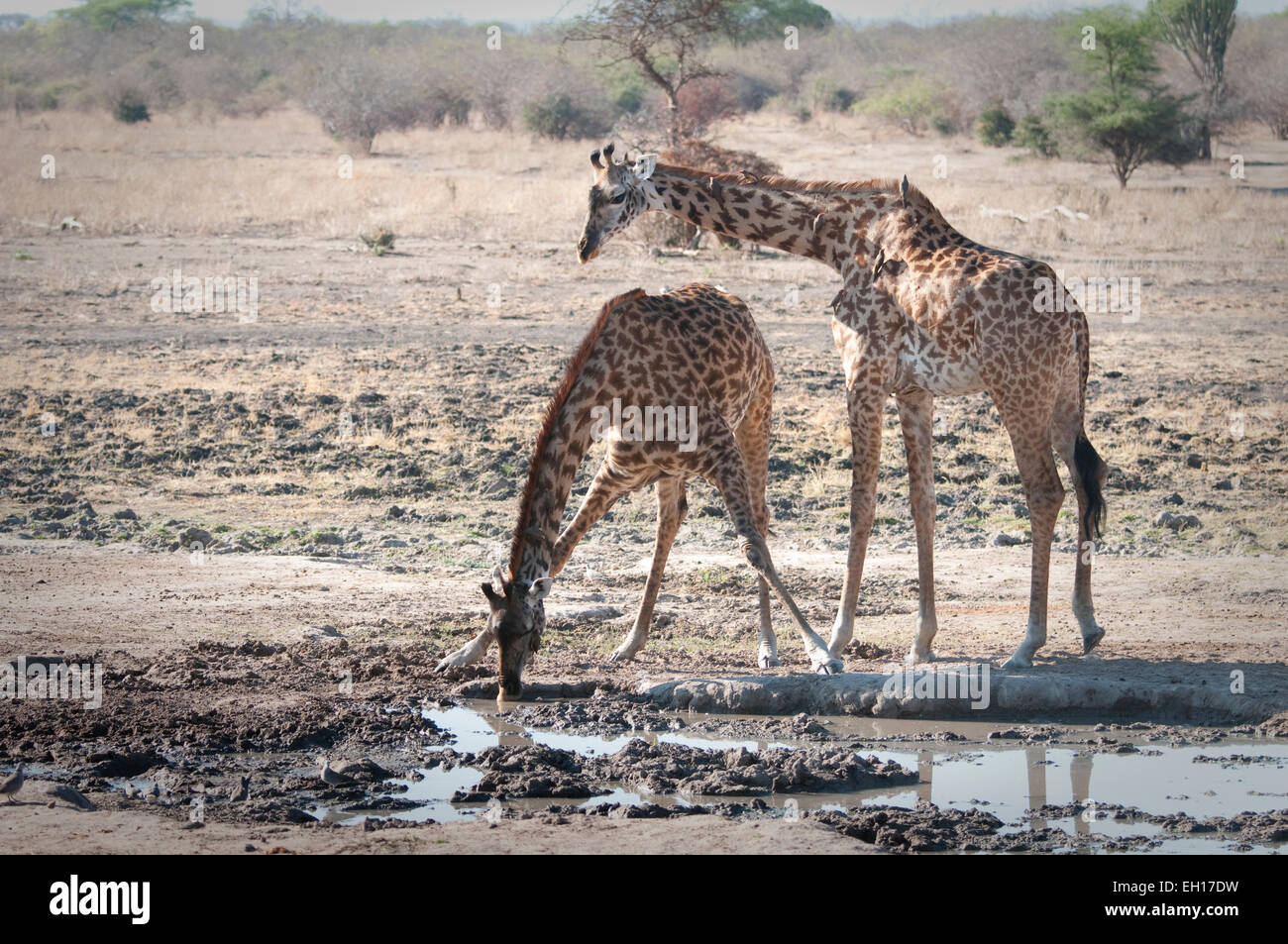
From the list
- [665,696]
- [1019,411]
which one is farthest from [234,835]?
[1019,411]

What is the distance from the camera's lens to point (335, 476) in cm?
1120

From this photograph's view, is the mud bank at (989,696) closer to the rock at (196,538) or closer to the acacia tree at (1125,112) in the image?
the rock at (196,538)

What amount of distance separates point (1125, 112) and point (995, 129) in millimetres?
7885

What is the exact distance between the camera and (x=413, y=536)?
10.0m

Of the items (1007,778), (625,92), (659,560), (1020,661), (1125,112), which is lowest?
(1007,778)

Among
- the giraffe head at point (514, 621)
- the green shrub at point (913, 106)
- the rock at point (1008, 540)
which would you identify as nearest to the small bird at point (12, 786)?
the giraffe head at point (514, 621)

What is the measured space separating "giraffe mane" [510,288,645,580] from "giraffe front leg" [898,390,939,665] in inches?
58.9

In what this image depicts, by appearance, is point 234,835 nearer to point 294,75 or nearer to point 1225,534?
point 1225,534

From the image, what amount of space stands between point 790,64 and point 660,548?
182 ft

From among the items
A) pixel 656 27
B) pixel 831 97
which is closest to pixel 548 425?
pixel 656 27

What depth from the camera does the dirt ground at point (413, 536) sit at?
21.0 feet

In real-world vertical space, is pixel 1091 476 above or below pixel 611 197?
below

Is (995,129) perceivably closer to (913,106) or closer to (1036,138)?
(1036,138)

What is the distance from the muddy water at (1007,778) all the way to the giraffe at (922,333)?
890 mm
